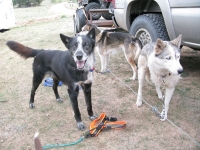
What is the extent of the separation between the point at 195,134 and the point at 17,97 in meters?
3.11

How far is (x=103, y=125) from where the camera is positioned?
3.06 m

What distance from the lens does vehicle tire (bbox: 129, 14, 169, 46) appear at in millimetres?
4289

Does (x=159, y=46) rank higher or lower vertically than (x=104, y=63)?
higher

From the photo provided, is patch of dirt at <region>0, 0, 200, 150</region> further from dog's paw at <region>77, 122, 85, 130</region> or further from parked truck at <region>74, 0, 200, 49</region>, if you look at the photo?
parked truck at <region>74, 0, 200, 49</region>

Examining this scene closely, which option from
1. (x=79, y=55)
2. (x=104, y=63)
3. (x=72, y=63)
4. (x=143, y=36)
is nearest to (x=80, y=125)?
(x=72, y=63)

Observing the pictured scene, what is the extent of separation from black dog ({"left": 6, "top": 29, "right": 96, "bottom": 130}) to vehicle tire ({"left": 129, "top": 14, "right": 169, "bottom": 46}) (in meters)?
1.74

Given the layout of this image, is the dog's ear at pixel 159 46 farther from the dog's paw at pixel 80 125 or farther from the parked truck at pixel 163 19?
the dog's paw at pixel 80 125

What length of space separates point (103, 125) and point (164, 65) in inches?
45.5

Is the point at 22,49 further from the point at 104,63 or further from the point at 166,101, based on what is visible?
the point at 166,101

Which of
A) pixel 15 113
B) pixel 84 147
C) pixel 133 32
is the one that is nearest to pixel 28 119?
pixel 15 113

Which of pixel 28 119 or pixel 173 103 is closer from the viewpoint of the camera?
pixel 28 119

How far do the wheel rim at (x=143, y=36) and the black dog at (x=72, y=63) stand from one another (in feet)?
6.48

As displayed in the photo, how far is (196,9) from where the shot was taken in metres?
3.42

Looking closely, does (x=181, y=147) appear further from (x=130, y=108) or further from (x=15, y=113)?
(x=15, y=113)
